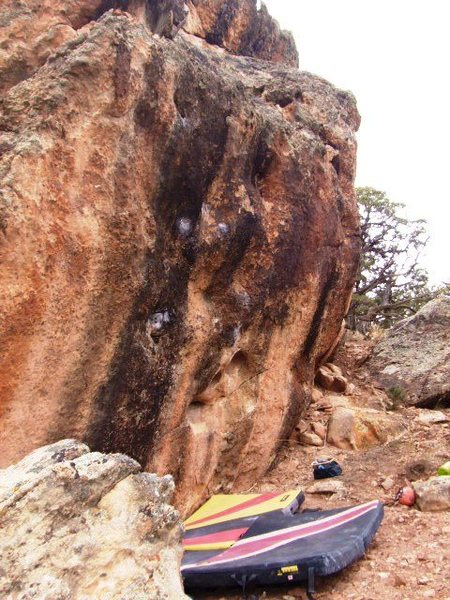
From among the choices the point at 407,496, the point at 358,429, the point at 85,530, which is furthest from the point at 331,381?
the point at 85,530

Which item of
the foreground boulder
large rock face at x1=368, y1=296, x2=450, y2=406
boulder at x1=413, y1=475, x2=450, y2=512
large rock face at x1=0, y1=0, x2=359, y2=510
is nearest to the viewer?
the foreground boulder

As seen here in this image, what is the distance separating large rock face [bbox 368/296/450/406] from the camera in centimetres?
960

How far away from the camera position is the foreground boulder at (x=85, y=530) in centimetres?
249

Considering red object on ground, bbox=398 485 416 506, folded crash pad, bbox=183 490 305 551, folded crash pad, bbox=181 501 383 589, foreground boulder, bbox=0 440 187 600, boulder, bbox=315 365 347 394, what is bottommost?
folded crash pad, bbox=183 490 305 551

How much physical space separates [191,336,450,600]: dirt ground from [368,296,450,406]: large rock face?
374 mm

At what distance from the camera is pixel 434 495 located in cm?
561

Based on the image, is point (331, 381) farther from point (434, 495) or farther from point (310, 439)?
point (434, 495)

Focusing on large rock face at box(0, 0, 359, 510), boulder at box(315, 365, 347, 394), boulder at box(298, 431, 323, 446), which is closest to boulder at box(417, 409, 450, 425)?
boulder at box(315, 365, 347, 394)

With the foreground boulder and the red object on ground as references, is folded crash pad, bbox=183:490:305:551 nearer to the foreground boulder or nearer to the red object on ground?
the red object on ground

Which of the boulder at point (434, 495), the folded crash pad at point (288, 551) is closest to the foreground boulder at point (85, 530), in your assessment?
the folded crash pad at point (288, 551)

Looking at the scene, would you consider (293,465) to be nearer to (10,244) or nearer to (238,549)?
(238,549)

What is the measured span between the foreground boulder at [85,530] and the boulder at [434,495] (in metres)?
3.61

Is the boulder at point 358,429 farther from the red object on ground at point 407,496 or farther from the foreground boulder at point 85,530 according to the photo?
the foreground boulder at point 85,530

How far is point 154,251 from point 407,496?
396 centimetres
